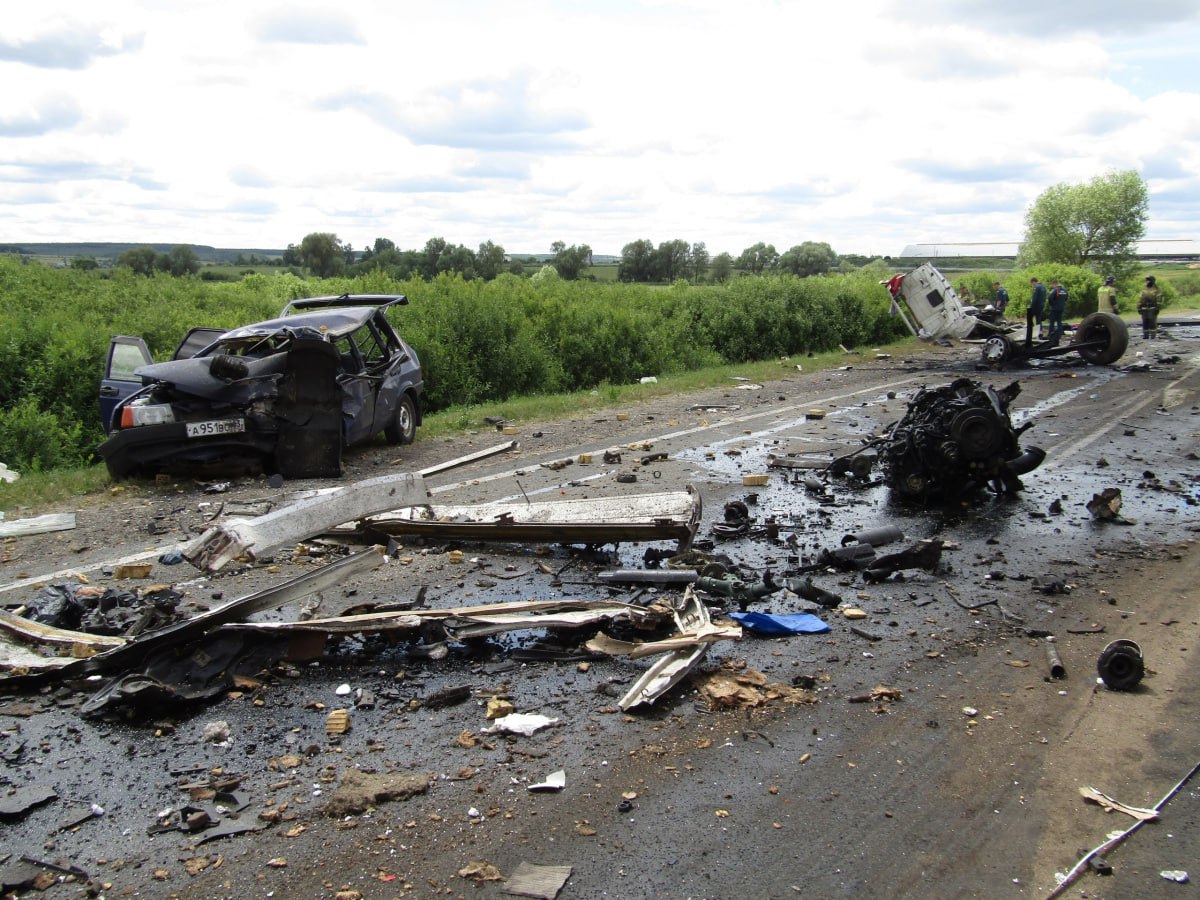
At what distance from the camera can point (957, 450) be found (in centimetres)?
834

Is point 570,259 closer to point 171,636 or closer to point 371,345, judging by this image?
point 371,345

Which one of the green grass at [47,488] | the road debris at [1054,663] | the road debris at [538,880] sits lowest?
the road debris at [1054,663]

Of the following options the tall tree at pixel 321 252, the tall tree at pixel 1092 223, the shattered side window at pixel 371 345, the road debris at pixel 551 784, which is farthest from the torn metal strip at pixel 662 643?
the tall tree at pixel 1092 223

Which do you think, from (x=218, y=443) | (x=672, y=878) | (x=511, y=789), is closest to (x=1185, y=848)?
(x=672, y=878)

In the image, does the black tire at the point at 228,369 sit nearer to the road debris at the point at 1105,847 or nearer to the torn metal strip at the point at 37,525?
the torn metal strip at the point at 37,525

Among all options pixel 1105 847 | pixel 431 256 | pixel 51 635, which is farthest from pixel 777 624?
pixel 431 256

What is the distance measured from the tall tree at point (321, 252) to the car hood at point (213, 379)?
17.7 m

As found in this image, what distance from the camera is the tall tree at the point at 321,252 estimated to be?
2785 cm

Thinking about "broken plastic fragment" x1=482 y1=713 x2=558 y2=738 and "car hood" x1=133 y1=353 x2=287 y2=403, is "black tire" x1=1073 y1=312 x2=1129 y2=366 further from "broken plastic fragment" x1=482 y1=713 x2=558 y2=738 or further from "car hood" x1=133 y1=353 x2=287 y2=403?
"broken plastic fragment" x1=482 y1=713 x2=558 y2=738

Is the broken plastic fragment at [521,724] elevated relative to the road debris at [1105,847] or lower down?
elevated

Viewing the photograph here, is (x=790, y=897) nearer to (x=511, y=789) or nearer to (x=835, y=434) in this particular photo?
(x=511, y=789)

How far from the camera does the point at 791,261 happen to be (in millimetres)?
41500

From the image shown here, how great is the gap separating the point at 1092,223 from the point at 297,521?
6591 cm

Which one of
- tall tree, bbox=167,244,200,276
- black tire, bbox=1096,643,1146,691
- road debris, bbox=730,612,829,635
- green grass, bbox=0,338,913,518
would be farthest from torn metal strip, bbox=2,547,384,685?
tall tree, bbox=167,244,200,276
